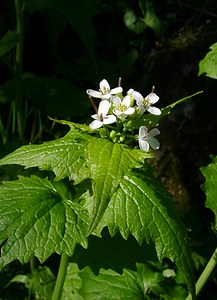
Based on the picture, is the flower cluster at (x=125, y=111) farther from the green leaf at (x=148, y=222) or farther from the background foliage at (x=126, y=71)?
the background foliage at (x=126, y=71)

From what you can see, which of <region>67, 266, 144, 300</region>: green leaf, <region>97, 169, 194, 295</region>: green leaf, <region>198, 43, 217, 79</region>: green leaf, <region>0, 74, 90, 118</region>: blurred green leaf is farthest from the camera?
<region>0, 74, 90, 118</region>: blurred green leaf

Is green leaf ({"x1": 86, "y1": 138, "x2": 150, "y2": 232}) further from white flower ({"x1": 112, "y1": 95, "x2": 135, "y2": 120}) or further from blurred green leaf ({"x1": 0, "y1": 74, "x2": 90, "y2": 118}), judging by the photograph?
blurred green leaf ({"x1": 0, "y1": 74, "x2": 90, "y2": 118})

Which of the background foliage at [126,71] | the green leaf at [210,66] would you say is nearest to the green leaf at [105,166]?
the green leaf at [210,66]

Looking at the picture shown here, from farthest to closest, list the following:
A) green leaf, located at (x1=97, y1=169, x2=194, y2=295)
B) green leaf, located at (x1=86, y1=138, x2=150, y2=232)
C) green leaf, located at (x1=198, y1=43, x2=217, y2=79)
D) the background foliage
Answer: the background foliage
green leaf, located at (x1=198, y1=43, x2=217, y2=79)
green leaf, located at (x1=97, y1=169, x2=194, y2=295)
green leaf, located at (x1=86, y1=138, x2=150, y2=232)

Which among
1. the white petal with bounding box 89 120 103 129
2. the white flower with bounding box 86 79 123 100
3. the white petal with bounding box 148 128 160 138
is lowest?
the white petal with bounding box 148 128 160 138

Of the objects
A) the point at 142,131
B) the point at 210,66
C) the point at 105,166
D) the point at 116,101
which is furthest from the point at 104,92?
the point at 210,66

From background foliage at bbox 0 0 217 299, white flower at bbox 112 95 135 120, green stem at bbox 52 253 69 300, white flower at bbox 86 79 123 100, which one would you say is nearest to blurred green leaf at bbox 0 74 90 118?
background foliage at bbox 0 0 217 299
